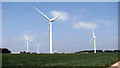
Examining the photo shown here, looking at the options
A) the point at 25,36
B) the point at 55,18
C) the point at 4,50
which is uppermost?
the point at 55,18

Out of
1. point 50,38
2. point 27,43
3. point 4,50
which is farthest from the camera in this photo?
point 4,50

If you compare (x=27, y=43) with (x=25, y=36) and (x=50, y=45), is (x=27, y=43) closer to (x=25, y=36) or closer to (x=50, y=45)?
(x=25, y=36)

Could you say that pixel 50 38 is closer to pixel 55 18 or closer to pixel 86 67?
pixel 55 18

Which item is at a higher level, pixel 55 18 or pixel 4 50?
pixel 55 18

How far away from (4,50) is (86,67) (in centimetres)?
5509

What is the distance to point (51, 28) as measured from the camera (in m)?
42.1

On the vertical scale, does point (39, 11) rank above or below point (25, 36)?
above

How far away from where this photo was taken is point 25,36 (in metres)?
56.4

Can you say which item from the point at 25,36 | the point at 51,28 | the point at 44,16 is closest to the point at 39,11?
the point at 44,16

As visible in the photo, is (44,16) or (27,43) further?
(27,43)

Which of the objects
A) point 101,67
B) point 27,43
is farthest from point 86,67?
point 27,43

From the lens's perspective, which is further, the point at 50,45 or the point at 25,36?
the point at 25,36

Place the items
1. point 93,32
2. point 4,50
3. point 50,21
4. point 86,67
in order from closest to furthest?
1. point 86,67
2. point 50,21
3. point 93,32
4. point 4,50

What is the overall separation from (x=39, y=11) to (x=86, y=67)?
30.8 m
